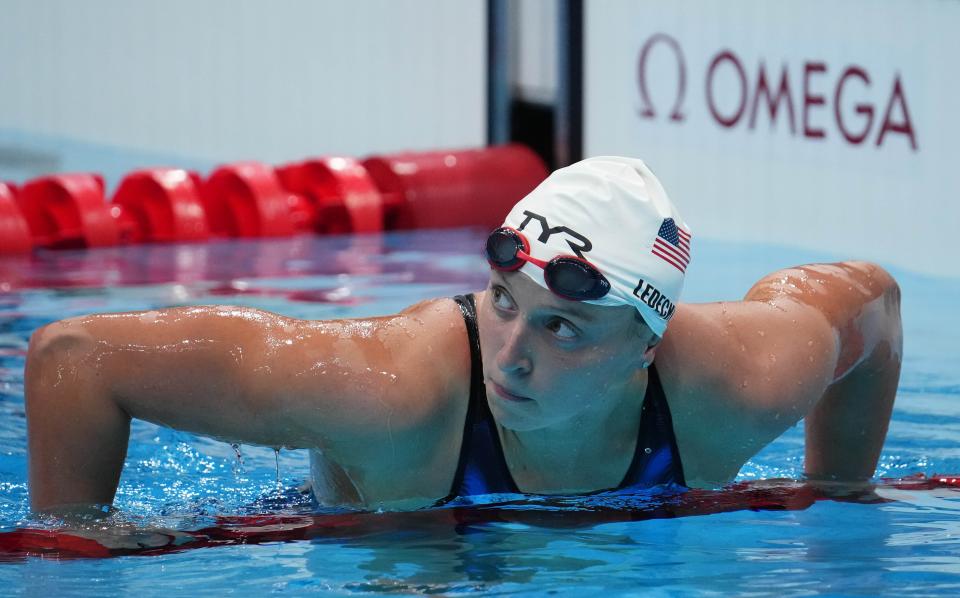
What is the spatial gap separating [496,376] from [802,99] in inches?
185

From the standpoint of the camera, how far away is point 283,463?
3949 mm

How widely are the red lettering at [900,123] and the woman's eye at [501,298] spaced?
4.14 meters

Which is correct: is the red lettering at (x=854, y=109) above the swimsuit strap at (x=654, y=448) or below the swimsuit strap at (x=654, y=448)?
above

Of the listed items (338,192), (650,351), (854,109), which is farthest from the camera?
(338,192)

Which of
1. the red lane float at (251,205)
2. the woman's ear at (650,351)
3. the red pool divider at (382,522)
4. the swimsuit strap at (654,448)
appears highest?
the woman's ear at (650,351)

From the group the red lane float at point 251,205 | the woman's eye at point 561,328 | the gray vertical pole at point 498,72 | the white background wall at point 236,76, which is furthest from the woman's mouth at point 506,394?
the white background wall at point 236,76

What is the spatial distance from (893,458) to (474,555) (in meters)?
1.65

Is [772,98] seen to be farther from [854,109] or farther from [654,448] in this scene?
[654,448]

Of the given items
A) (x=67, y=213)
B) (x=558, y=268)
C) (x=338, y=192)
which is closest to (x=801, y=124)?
(x=338, y=192)

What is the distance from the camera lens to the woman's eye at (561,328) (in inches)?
104

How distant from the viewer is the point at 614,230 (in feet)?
8.86

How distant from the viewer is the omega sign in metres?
6.45

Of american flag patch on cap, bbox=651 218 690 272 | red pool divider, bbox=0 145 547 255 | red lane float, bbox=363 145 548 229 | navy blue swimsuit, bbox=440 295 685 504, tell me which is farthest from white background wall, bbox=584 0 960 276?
american flag patch on cap, bbox=651 218 690 272

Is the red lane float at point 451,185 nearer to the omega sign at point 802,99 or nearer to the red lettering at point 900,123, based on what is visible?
the omega sign at point 802,99
